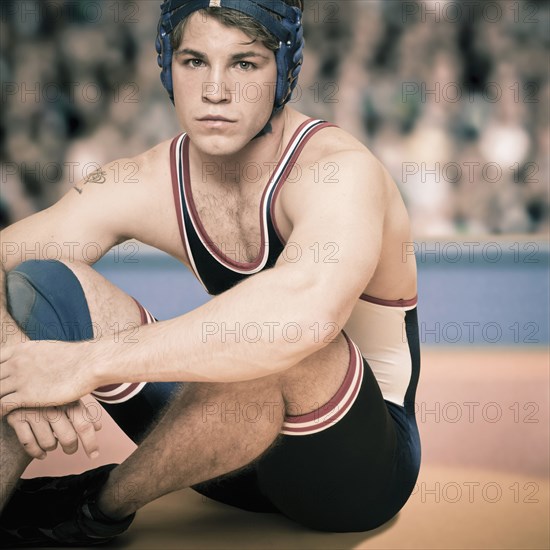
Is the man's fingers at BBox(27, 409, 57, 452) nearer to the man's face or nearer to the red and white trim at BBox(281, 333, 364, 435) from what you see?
the red and white trim at BBox(281, 333, 364, 435)

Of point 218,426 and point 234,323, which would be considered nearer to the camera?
point 234,323

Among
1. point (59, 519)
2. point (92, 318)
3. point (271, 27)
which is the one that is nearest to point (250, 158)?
point (271, 27)

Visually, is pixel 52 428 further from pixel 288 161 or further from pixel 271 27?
pixel 271 27

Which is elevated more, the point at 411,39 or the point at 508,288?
the point at 411,39

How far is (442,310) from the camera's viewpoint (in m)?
3.47

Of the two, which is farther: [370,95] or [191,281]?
[370,95]

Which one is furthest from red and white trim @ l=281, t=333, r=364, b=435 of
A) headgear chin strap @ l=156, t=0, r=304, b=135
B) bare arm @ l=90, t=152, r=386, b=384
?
headgear chin strap @ l=156, t=0, r=304, b=135

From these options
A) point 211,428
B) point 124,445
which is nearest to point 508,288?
point 124,445

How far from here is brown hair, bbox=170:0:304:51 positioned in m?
1.39

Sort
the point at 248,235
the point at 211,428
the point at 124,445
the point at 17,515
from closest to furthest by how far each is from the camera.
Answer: the point at 211,428 < the point at 17,515 < the point at 248,235 < the point at 124,445

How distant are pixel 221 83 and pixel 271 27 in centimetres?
11

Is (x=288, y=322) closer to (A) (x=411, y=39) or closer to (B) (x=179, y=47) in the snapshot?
(B) (x=179, y=47)

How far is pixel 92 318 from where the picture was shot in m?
1.30

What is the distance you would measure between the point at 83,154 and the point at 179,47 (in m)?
2.84
